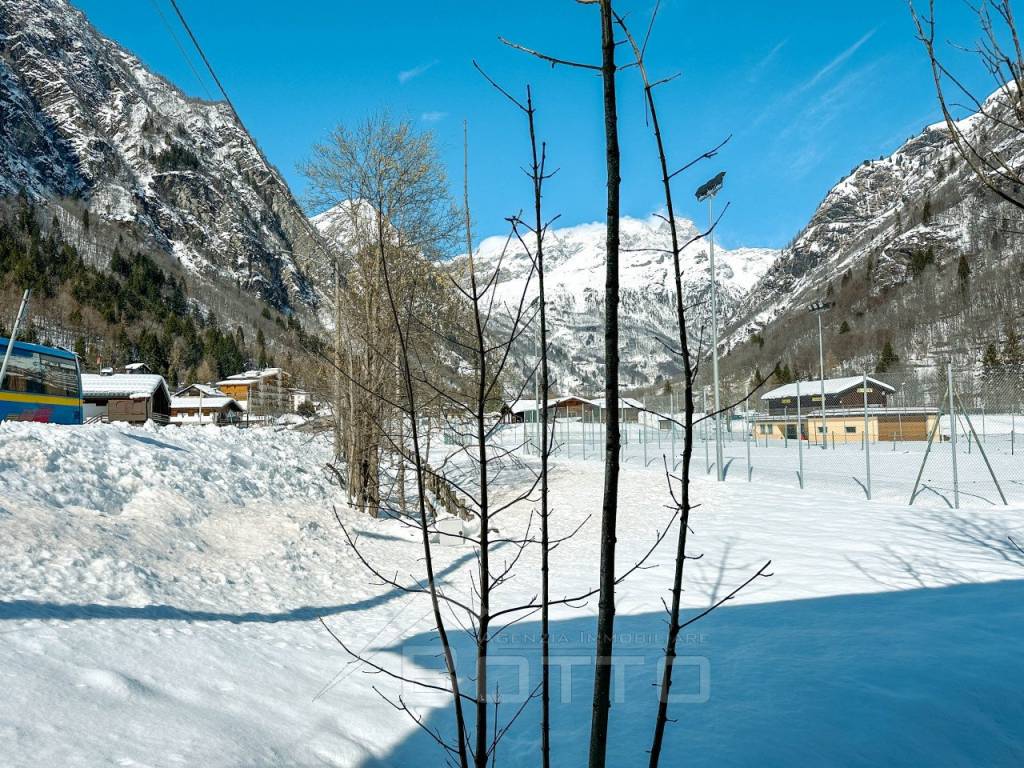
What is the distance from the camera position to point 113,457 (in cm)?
883

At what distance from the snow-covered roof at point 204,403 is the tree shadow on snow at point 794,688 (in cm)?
5807

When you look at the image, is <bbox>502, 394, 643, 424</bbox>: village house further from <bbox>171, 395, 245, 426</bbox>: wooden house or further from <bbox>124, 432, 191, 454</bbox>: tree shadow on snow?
<bbox>171, 395, 245, 426</bbox>: wooden house

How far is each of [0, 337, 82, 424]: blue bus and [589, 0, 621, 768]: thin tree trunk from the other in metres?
18.1

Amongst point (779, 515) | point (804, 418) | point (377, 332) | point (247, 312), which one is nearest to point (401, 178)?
point (377, 332)

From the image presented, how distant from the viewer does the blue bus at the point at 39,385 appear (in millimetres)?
15914

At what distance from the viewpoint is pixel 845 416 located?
33344 millimetres

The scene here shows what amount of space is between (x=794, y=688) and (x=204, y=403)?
61089 millimetres

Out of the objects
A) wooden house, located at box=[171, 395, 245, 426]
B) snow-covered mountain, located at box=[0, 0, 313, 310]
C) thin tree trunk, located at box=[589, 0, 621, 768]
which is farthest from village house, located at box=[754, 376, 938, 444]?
snow-covered mountain, located at box=[0, 0, 313, 310]

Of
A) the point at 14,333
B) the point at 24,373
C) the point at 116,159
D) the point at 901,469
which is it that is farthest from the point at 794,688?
the point at 116,159

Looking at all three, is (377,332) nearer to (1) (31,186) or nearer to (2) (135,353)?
(2) (135,353)

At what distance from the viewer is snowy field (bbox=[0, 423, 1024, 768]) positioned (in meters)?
3.17

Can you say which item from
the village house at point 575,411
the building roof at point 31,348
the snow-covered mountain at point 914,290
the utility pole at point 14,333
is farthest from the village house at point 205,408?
the snow-covered mountain at point 914,290

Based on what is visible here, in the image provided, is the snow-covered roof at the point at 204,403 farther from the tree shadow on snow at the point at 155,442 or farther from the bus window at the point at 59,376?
the tree shadow on snow at the point at 155,442

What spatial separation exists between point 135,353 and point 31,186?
58621 millimetres
